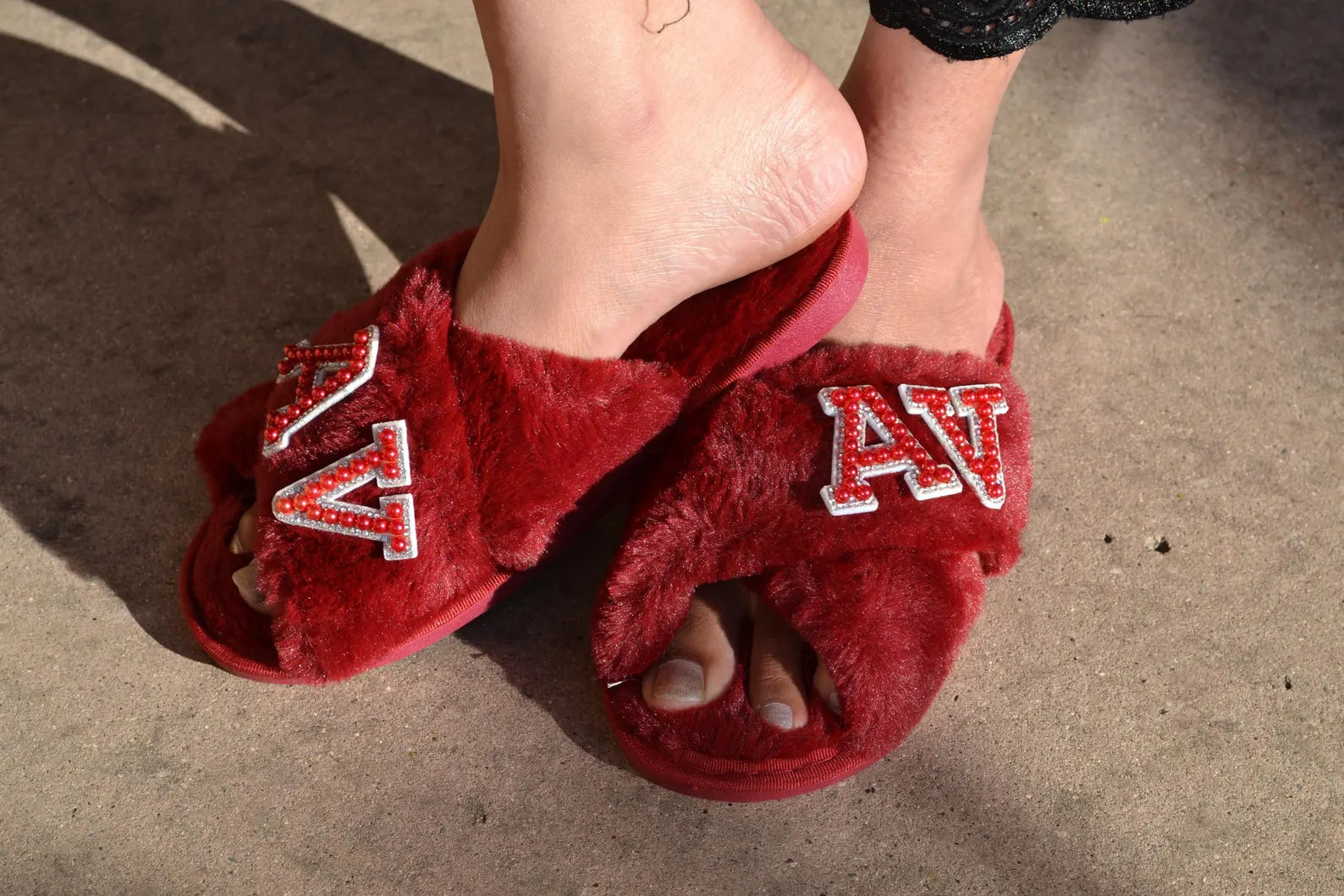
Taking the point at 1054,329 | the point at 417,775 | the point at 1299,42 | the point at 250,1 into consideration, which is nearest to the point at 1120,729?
the point at 1054,329

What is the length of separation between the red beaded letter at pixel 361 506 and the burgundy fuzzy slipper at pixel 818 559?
16cm

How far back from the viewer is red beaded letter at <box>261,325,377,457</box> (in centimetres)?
78

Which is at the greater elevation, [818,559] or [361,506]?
[361,506]

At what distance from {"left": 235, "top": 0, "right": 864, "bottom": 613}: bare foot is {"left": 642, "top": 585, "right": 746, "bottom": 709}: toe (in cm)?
21

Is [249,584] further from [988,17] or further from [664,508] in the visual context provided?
[988,17]

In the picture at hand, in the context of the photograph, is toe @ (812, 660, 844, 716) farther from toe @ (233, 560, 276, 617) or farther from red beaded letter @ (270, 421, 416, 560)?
toe @ (233, 560, 276, 617)

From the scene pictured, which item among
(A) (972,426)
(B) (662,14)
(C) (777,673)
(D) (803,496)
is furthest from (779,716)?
(B) (662,14)

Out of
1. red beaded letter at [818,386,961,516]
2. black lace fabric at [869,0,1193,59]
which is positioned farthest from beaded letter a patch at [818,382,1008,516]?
black lace fabric at [869,0,1193,59]

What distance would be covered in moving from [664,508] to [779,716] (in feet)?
0.56

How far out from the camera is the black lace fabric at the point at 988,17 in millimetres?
726

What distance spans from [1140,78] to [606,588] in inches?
40.1

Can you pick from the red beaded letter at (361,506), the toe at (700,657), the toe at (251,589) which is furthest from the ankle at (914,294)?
the toe at (251,589)

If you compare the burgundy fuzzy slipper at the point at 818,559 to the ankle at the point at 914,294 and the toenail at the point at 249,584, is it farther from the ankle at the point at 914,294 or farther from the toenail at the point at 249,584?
the toenail at the point at 249,584

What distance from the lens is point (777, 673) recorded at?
0.77 m
